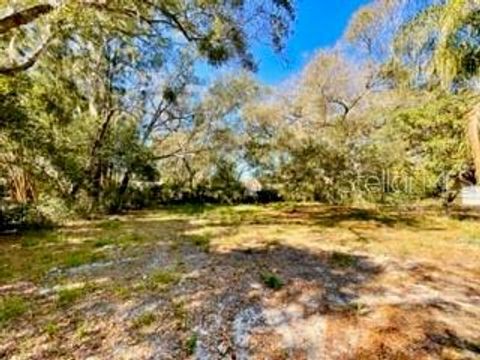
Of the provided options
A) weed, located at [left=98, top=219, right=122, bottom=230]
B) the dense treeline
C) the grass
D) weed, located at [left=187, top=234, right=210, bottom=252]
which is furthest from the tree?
weed, located at [left=98, top=219, right=122, bottom=230]

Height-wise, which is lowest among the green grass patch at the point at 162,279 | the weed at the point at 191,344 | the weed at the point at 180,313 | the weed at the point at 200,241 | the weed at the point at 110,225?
the weed at the point at 191,344

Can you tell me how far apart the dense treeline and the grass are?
2.85 meters

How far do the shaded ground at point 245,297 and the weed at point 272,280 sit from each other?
0.01 metres

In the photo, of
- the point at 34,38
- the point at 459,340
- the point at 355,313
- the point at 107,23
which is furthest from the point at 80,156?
the point at 459,340

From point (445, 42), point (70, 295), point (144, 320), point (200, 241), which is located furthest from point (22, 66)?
point (445, 42)

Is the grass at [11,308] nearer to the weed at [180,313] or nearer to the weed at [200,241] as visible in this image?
the weed at [180,313]

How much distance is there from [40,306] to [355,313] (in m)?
3.04

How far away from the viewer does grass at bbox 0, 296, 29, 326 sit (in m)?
4.00

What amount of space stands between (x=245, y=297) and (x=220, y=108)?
1331cm

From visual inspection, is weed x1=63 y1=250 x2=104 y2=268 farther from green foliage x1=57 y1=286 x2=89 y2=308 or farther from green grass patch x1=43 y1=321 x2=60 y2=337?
green grass patch x1=43 y1=321 x2=60 y2=337

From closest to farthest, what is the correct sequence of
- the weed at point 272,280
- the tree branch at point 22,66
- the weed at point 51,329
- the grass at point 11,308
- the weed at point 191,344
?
the weed at point 191,344, the weed at point 51,329, the grass at point 11,308, the weed at point 272,280, the tree branch at point 22,66

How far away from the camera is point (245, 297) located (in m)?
4.40

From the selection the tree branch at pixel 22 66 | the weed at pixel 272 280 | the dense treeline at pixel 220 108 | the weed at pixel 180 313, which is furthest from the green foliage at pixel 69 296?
the tree branch at pixel 22 66

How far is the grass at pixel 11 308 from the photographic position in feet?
13.1
